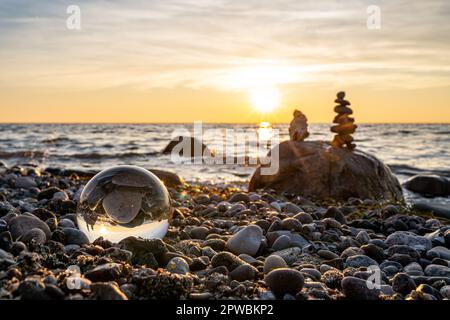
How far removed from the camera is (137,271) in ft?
11.3

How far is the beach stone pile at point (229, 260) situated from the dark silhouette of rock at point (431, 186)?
677 centimetres

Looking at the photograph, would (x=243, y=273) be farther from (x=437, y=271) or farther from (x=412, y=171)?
(x=412, y=171)

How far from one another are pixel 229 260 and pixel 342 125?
7338 millimetres

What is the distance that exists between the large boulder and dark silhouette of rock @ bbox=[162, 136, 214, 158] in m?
14.2

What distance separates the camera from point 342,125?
418 inches

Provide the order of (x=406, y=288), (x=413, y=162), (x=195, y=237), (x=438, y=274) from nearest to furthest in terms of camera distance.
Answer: (x=406, y=288)
(x=438, y=274)
(x=195, y=237)
(x=413, y=162)

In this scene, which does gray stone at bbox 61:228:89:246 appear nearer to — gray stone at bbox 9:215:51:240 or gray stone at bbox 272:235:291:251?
gray stone at bbox 9:215:51:240

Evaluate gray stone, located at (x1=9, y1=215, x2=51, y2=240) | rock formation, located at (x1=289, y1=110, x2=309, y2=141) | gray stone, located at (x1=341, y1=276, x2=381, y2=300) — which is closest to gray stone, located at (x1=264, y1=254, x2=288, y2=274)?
gray stone, located at (x1=341, y1=276, x2=381, y2=300)

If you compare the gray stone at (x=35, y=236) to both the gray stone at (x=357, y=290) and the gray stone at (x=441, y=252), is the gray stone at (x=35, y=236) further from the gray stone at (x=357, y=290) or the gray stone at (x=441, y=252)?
the gray stone at (x=441, y=252)

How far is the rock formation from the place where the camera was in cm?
1094
